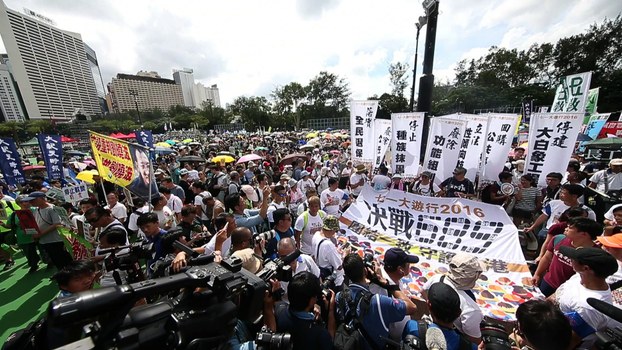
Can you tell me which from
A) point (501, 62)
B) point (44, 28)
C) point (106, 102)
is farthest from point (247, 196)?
point (106, 102)

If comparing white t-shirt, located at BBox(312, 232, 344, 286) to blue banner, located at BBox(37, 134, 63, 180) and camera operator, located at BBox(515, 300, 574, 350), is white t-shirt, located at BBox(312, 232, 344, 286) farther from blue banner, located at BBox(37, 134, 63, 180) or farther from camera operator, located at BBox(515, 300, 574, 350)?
blue banner, located at BBox(37, 134, 63, 180)

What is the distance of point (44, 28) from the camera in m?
65.5

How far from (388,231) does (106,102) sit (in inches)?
5381

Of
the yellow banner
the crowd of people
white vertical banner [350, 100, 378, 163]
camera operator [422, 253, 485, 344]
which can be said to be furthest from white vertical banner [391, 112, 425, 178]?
the yellow banner

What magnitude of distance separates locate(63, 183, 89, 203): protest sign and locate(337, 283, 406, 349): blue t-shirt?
718 centimetres

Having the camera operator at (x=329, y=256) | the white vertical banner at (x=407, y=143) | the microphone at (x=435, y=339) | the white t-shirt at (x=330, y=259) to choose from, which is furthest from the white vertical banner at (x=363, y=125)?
the microphone at (x=435, y=339)

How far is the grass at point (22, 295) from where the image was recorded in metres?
3.83

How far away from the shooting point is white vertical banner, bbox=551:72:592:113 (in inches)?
287

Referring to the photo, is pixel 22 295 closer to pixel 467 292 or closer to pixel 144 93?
pixel 467 292

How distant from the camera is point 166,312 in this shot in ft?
4.39

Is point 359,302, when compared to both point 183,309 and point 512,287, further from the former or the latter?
point 512,287

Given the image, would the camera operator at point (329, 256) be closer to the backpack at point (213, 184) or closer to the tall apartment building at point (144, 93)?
the backpack at point (213, 184)

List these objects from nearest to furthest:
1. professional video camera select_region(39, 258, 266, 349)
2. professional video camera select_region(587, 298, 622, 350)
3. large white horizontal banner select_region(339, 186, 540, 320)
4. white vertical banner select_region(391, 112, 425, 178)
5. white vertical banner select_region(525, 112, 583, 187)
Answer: professional video camera select_region(39, 258, 266, 349), professional video camera select_region(587, 298, 622, 350), large white horizontal banner select_region(339, 186, 540, 320), white vertical banner select_region(525, 112, 583, 187), white vertical banner select_region(391, 112, 425, 178)

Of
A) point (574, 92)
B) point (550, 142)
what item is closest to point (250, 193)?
point (550, 142)
